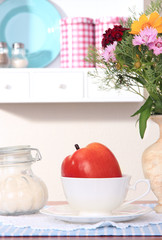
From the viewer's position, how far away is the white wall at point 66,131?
2.27 meters

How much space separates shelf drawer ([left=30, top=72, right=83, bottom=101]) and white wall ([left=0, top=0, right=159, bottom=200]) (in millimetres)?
204

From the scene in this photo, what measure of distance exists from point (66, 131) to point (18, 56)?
0.45 metres

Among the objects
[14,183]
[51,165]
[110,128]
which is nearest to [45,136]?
[51,165]

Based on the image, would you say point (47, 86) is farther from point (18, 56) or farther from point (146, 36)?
point (146, 36)

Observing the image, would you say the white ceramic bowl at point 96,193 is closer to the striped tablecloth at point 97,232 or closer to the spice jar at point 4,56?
the striped tablecloth at point 97,232

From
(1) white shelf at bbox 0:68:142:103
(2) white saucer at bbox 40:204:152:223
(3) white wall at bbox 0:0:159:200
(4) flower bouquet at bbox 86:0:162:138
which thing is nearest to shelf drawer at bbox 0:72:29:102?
(1) white shelf at bbox 0:68:142:103

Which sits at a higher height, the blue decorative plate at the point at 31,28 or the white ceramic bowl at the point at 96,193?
the blue decorative plate at the point at 31,28

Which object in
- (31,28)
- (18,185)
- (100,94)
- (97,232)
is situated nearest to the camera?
(97,232)

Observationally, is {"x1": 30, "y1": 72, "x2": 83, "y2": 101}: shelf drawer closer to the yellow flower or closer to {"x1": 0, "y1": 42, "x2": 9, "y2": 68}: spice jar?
{"x1": 0, "y1": 42, "x2": 9, "y2": 68}: spice jar

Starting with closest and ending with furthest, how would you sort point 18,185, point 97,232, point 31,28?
point 97,232 → point 18,185 → point 31,28

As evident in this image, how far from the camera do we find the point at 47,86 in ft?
6.82

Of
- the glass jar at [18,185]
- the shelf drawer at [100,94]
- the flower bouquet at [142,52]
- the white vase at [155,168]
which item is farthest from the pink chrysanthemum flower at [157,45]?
the shelf drawer at [100,94]

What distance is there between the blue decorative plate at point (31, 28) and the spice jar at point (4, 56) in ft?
0.48

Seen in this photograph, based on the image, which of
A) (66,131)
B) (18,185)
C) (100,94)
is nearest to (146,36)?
(18,185)
